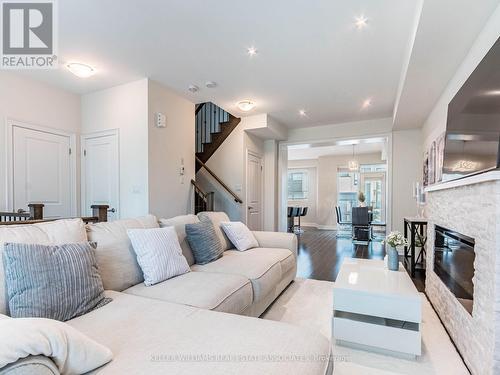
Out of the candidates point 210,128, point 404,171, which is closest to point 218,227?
point 210,128

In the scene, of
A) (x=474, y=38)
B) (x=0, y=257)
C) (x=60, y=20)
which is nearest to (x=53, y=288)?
(x=0, y=257)

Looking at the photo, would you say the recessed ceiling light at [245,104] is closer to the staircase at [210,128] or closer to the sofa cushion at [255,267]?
the staircase at [210,128]

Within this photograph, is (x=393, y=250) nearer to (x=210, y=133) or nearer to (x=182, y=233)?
(x=182, y=233)

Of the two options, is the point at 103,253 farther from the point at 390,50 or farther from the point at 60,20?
the point at 390,50

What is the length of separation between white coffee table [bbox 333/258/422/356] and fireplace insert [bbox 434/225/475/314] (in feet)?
1.09

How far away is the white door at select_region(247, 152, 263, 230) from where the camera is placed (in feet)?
18.3

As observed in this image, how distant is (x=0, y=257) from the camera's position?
1.29m

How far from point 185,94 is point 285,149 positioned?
286 cm

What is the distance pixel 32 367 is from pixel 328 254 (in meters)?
4.90

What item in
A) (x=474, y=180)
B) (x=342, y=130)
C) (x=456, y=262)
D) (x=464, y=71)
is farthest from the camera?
(x=342, y=130)

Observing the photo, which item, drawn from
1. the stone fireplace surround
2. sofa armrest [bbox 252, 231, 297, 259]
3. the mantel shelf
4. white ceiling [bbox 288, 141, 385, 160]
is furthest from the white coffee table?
white ceiling [bbox 288, 141, 385, 160]

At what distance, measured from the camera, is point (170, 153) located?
4.04 meters

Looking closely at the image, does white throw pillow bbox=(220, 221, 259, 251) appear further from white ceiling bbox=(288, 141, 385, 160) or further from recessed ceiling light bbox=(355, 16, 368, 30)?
white ceiling bbox=(288, 141, 385, 160)

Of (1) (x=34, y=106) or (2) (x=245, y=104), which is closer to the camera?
(1) (x=34, y=106)
